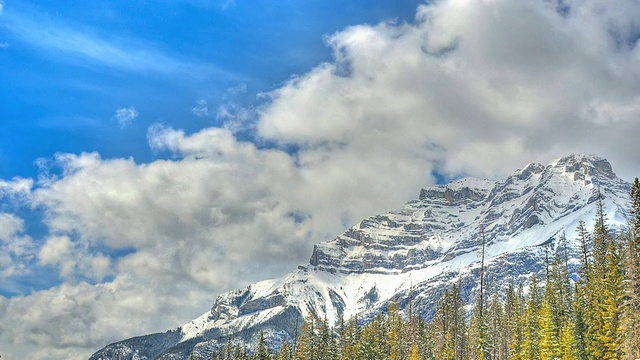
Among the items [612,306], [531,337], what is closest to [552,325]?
[531,337]

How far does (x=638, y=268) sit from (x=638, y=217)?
4.70 m

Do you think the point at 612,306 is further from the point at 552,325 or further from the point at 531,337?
the point at 531,337

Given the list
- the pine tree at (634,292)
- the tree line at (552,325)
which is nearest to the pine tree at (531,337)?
the tree line at (552,325)

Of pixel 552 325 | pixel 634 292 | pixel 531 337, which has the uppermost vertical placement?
pixel 531 337

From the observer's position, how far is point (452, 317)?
4139 inches

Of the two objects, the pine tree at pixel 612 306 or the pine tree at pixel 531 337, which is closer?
the pine tree at pixel 612 306

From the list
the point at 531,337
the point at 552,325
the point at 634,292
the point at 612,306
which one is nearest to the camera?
the point at 634,292

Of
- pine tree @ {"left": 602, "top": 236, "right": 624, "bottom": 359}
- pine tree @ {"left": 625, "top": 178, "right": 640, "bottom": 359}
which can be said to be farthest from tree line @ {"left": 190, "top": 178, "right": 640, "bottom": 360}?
pine tree @ {"left": 602, "top": 236, "right": 624, "bottom": 359}

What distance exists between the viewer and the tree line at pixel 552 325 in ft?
205

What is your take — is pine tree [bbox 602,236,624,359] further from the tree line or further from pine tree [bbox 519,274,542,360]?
pine tree [bbox 519,274,542,360]

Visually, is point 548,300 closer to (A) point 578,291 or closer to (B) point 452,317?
(A) point 578,291

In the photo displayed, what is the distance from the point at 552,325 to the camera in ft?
264

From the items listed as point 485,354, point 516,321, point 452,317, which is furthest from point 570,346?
point 452,317

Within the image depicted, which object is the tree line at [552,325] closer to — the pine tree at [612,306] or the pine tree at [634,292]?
the pine tree at [634,292]
